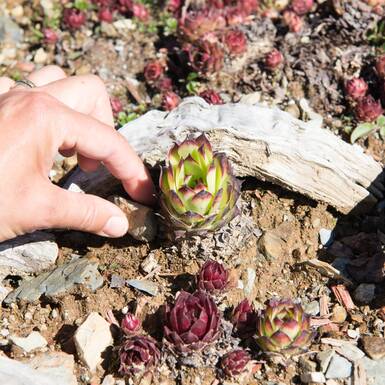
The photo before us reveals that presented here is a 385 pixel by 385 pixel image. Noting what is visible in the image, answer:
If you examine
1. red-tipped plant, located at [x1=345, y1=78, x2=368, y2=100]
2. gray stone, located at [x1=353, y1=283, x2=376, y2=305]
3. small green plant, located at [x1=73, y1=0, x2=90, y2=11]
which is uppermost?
small green plant, located at [x1=73, y1=0, x2=90, y2=11]

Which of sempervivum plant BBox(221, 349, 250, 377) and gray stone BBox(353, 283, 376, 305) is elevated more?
sempervivum plant BBox(221, 349, 250, 377)

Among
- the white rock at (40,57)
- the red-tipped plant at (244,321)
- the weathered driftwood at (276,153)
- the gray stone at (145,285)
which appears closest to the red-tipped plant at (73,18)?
the white rock at (40,57)

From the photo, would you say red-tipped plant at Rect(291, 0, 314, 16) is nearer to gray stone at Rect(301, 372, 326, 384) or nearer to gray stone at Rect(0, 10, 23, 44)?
gray stone at Rect(0, 10, 23, 44)

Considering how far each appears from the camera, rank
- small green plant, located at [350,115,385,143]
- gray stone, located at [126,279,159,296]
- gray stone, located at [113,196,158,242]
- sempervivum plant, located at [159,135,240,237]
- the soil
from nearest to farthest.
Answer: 1. sempervivum plant, located at [159,135,240,237]
2. the soil
3. gray stone, located at [126,279,159,296]
4. gray stone, located at [113,196,158,242]
5. small green plant, located at [350,115,385,143]

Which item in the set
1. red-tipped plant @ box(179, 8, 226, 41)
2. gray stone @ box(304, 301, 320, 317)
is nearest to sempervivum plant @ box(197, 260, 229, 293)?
gray stone @ box(304, 301, 320, 317)

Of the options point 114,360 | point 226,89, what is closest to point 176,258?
point 114,360

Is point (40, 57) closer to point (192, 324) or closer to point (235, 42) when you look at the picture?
point (235, 42)

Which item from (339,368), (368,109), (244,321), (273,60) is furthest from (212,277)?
(273,60)

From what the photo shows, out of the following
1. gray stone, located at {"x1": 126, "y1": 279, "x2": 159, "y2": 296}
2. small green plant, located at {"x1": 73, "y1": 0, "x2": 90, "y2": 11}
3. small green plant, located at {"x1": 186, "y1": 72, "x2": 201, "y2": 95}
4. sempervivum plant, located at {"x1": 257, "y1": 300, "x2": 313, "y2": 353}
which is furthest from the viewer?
small green plant, located at {"x1": 73, "y1": 0, "x2": 90, "y2": 11}
